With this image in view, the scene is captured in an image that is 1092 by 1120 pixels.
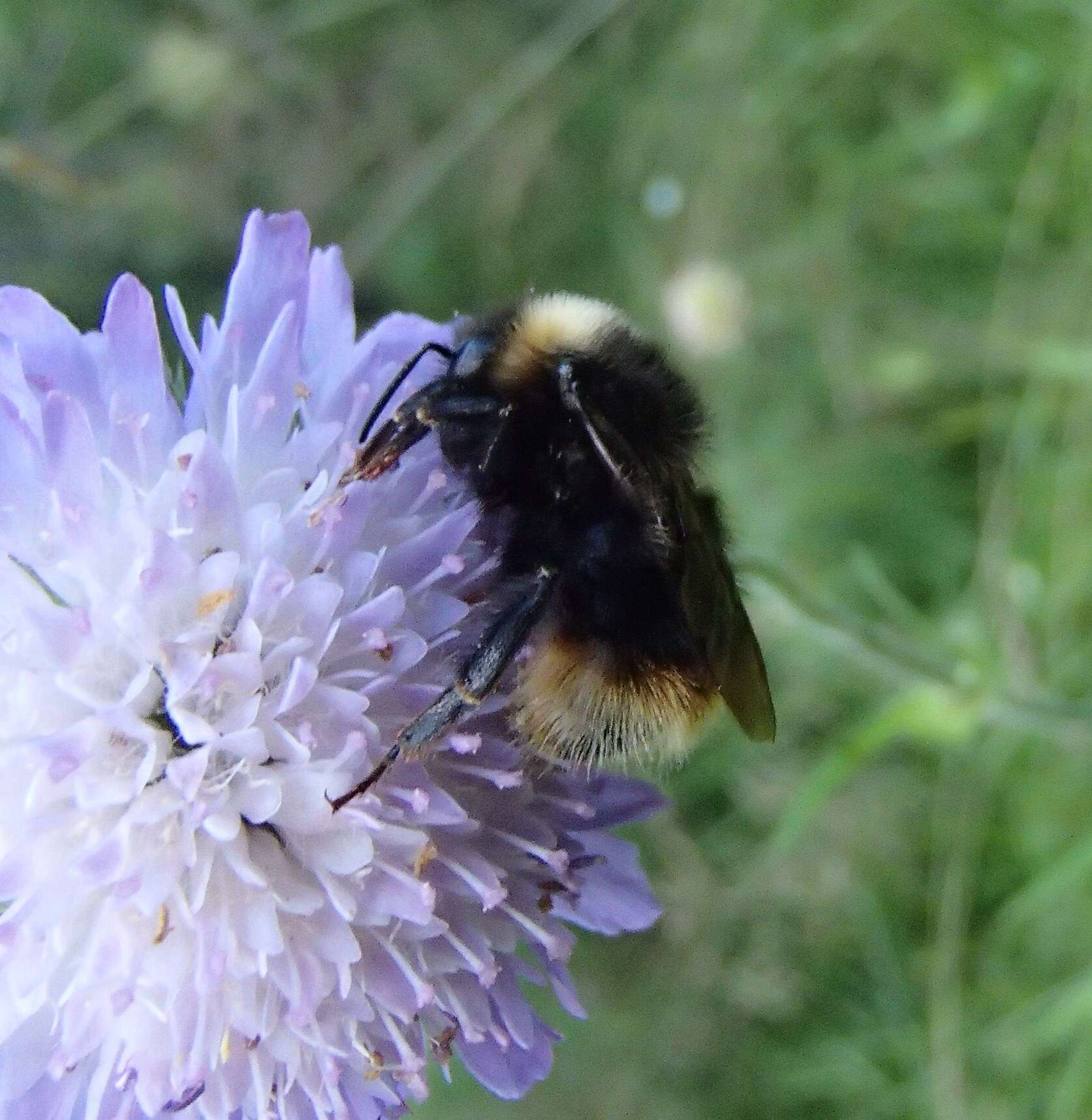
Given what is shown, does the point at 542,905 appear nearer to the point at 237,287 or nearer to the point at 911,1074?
the point at 237,287

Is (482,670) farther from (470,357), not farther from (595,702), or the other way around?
(470,357)

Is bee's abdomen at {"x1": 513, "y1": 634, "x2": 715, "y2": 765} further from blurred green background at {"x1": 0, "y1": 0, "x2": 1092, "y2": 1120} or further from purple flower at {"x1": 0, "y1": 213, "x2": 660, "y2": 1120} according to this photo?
blurred green background at {"x1": 0, "y1": 0, "x2": 1092, "y2": 1120}

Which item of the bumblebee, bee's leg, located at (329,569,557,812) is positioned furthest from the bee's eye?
bee's leg, located at (329,569,557,812)

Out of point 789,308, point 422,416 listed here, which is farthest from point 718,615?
point 789,308

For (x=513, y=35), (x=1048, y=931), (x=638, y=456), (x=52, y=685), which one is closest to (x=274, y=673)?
(x=52, y=685)

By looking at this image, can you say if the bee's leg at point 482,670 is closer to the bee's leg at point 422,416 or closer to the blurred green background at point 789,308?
the bee's leg at point 422,416
